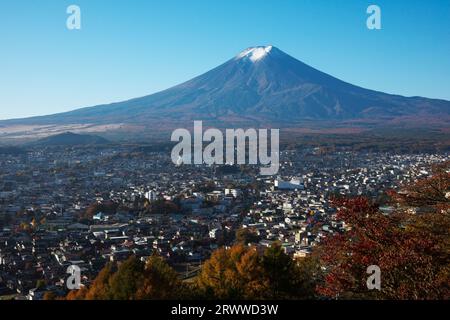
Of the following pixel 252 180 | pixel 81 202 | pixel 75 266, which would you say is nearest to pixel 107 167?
pixel 252 180

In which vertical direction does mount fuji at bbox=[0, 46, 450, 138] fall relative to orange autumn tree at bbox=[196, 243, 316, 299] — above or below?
above

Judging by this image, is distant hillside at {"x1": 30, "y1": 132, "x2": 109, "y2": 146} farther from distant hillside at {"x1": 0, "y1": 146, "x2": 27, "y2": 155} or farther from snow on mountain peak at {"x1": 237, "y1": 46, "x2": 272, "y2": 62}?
snow on mountain peak at {"x1": 237, "y1": 46, "x2": 272, "y2": 62}

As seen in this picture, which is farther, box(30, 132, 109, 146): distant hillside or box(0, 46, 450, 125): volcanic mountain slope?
box(0, 46, 450, 125): volcanic mountain slope

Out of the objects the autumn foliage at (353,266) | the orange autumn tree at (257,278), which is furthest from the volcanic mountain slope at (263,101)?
the autumn foliage at (353,266)

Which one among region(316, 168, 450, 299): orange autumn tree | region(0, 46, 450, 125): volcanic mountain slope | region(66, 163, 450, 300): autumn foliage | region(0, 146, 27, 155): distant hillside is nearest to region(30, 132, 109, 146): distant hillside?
region(0, 146, 27, 155): distant hillside

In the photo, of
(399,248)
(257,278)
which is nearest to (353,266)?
(399,248)

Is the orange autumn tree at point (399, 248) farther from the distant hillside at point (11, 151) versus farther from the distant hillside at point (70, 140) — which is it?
the distant hillside at point (70, 140)

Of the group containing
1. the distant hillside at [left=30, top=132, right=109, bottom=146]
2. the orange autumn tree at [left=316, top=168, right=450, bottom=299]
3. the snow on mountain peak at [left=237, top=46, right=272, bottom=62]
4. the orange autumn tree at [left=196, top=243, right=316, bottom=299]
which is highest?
the snow on mountain peak at [left=237, top=46, right=272, bottom=62]

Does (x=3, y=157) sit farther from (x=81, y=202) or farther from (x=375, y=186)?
(x=375, y=186)
